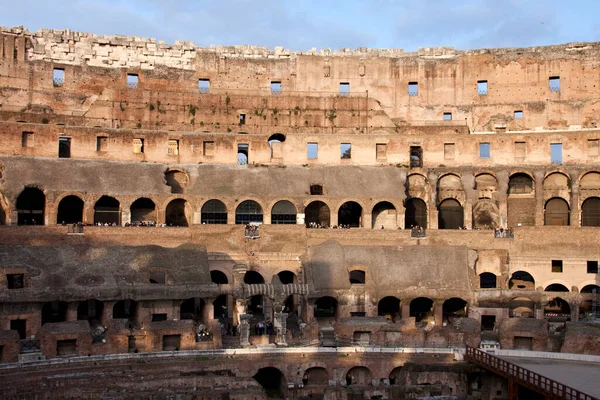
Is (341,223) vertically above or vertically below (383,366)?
above

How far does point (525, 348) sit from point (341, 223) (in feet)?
61.2

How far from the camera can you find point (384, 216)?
46.4 metres

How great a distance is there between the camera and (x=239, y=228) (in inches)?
1601

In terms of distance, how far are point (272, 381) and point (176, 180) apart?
64.3ft

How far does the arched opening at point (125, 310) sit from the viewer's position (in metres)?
34.4

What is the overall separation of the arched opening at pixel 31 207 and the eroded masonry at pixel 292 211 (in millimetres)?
146

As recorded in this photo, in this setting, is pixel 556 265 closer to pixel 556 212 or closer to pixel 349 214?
pixel 556 212

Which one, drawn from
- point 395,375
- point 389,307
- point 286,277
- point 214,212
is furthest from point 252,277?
point 395,375

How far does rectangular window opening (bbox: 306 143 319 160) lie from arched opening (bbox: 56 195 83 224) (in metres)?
16.7

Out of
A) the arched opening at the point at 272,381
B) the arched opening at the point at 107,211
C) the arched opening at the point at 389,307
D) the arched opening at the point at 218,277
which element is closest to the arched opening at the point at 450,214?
the arched opening at the point at 389,307

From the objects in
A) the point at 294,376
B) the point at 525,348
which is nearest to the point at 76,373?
the point at 294,376

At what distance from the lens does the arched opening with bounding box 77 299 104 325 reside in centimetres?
3419

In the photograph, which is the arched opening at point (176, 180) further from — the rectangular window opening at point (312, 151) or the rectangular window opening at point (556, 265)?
the rectangular window opening at point (556, 265)

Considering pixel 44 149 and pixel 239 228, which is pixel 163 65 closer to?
pixel 44 149
